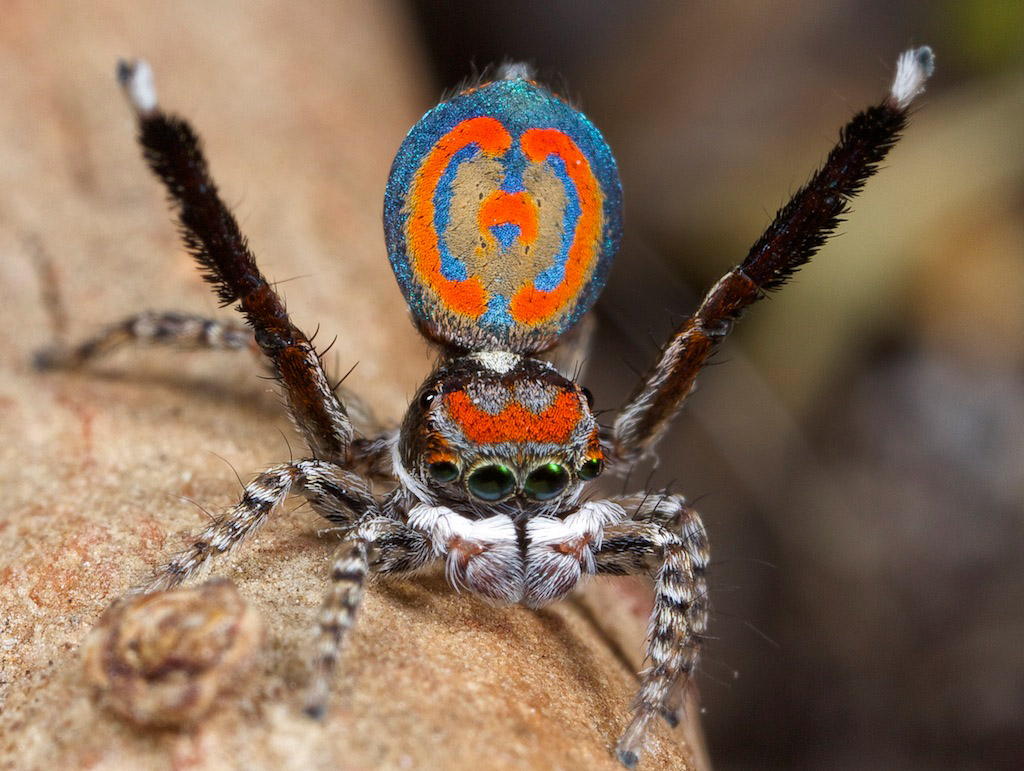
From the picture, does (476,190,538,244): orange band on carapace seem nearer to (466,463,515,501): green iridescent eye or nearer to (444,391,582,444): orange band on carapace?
(444,391,582,444): orange band on carapace

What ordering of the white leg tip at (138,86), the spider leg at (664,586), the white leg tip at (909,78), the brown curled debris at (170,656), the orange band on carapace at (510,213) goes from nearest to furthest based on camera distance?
the brown curled debris at (170,656) < the white leg tip at (138,86) < the spider leg at (664,586) < the white leg tip at (909,78) < the orange band on carapace at (510,213)

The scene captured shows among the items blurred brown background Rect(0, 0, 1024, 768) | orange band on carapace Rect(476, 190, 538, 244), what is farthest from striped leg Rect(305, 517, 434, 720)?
blurred brown background Rect(0, 0, 1024, 768)

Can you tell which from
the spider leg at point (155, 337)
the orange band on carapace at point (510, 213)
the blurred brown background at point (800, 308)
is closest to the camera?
the orange band on carapace at point (510, 213)

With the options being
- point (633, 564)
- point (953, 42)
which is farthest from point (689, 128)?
point (633, 564)

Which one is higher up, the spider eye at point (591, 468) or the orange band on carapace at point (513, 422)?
the orange band on carapace at point (513, 422)

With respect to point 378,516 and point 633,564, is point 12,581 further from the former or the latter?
point 633,564

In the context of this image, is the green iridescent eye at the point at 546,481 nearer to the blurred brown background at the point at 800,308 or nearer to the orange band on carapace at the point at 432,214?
the orange band on carapace at the point at 432,214

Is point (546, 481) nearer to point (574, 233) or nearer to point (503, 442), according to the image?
point (503, 442)

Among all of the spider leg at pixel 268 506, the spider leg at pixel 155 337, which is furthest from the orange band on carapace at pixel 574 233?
the spider leg at pixel 155 337
